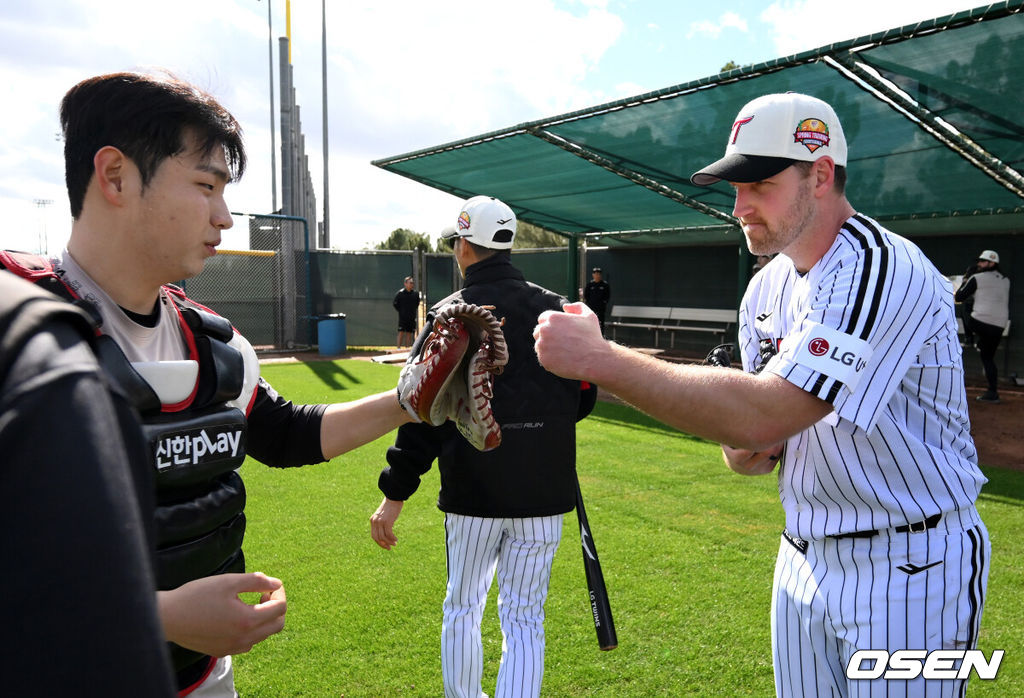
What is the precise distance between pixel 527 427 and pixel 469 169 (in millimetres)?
11727

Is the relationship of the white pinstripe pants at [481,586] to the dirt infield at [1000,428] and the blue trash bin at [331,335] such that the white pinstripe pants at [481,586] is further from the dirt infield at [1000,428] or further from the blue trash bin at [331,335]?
the blue trash bin at [331,335]

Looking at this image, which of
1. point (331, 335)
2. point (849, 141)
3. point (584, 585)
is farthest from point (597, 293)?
point (584, 585)

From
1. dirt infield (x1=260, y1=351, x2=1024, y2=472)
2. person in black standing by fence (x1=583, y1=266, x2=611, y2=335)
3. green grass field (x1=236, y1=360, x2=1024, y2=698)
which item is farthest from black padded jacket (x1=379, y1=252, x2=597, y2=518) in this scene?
person in black standing by fence (x1=583, y1=266, x2=611, y2=335)

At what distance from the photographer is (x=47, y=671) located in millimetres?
448

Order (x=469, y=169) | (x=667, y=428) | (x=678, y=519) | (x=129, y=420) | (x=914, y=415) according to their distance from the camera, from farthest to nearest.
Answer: (x=469, y=169)
(x=667, y=428)
(x=678, y=519)
(x=914, y=415)
(x=129, y=420)

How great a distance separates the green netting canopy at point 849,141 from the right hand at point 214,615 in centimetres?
752

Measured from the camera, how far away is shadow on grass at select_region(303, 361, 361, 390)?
11.4 m

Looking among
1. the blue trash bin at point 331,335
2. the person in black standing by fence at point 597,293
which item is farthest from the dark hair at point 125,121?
the person in black standing by fence at point 597,293

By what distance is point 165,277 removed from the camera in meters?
1.52

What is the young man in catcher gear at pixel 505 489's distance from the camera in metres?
2.65

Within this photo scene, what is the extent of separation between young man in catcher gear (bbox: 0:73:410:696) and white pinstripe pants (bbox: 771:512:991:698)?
1407mm

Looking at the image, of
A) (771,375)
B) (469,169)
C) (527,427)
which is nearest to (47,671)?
(771,375)

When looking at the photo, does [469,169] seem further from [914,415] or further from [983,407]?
[914,415]

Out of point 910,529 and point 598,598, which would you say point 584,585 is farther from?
point 910,529
